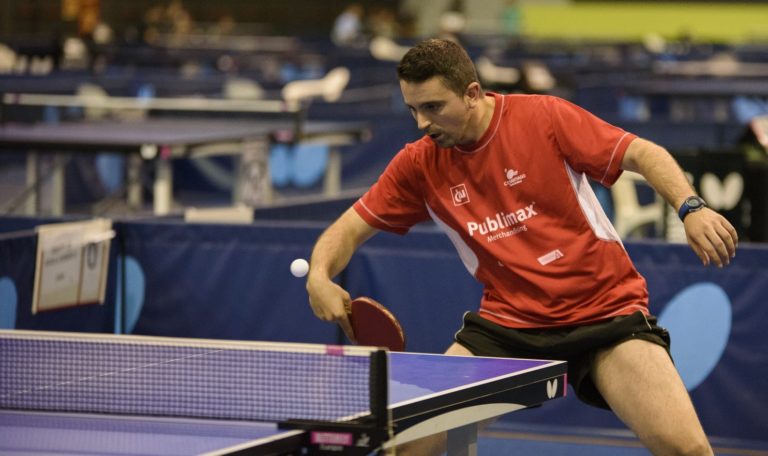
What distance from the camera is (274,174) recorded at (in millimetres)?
13039

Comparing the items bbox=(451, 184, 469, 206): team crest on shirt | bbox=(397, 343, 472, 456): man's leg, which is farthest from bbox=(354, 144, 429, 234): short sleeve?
bbox=(397, 343, 472, 456): man's leg

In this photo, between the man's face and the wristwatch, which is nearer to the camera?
the wristwatch

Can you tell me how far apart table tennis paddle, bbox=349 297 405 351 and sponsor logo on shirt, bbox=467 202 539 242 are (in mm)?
383

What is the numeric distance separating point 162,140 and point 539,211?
5472 mm

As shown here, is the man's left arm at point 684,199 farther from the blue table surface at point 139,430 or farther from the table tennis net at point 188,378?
the table tennis net at point 188,378

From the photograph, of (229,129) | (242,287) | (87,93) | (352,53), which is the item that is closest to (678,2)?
(352,53)

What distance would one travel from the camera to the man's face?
12.1ft

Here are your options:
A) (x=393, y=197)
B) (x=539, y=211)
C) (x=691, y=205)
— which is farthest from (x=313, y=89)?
(x=691, y=205)

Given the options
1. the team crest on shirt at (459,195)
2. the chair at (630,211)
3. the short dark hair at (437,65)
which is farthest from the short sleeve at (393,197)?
the chair at (630,211)

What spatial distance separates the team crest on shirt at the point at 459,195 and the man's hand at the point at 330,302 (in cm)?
44

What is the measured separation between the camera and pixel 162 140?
8.98m

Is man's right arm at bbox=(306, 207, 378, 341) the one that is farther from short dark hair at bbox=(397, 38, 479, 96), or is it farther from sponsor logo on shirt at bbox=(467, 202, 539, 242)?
short dark hair at bbox=(397, 38, 479, 96)

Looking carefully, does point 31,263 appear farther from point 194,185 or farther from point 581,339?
point 194,185

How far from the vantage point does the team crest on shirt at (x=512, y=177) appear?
3.86 metres
